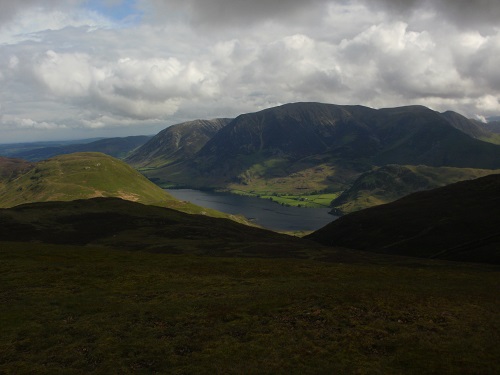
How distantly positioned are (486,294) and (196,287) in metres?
39.1

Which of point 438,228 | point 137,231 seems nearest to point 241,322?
point 137,231

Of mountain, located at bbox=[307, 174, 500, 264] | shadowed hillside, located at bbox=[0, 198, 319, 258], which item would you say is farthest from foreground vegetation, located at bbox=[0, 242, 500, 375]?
mountain, located at bbox=[307, 174, 500, 264]

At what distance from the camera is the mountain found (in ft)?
388

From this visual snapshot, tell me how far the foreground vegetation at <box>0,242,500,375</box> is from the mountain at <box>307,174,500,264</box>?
224 feet

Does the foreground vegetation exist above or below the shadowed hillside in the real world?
above

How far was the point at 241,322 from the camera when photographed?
3600cm

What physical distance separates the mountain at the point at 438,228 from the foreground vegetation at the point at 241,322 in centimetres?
6821

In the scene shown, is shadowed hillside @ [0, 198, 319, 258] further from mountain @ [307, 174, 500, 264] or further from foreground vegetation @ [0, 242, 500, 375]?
foreground vegetation @ [0, 242, 500, 375]

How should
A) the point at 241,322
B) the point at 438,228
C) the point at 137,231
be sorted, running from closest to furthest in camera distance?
the point at 241,322
the point at 438,228
the point at 137,231

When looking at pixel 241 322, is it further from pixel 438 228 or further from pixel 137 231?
pixel 438 228

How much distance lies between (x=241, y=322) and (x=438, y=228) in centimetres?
13393

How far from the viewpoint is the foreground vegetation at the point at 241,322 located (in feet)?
90.7

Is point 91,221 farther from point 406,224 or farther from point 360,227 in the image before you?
point 406,224

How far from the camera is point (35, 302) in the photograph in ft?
140
